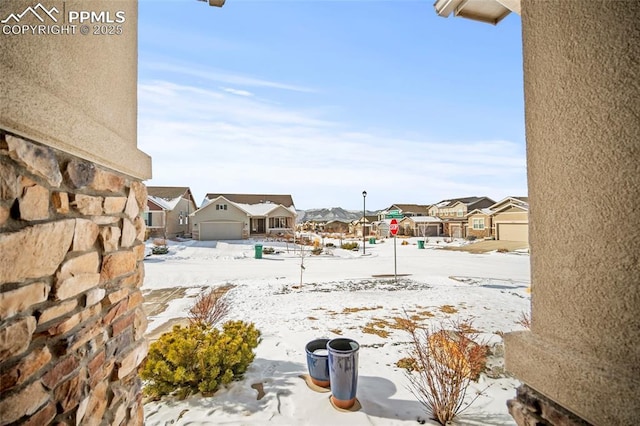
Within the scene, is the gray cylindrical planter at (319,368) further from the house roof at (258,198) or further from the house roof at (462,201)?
the house roof at (462,201)

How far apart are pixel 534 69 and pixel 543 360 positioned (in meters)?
1.65

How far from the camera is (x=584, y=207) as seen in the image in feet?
5.03

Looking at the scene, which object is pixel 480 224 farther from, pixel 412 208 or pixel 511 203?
pixel 412 208

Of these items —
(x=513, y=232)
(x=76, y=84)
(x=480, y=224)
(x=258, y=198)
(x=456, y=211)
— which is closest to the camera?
(x=76, y=84)

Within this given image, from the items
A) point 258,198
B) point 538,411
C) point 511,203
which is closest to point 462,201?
point 511,203

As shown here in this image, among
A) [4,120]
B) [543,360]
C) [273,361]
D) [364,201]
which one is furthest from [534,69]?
[364,201]

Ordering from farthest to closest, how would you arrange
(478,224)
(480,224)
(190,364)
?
1. (478,224)
2. (480,224)
3. (190,364)

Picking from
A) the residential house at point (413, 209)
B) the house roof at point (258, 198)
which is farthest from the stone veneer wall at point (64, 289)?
the residential house at point (413, 209)

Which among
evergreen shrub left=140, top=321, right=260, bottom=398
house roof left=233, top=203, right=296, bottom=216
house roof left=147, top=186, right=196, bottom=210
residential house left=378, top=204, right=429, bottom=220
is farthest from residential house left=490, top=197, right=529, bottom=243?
house roof left=147, top=186, right=196, bottom=210

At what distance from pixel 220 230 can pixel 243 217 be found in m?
2.78

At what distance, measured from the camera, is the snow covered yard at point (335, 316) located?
4227 mm

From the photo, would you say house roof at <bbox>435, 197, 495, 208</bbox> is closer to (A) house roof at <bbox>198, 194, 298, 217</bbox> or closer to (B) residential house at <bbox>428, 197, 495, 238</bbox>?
(B) residential house at <bbox>428, 197, 495, 238</bbox>

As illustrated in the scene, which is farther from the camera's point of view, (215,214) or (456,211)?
(456,211)

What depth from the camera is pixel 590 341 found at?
1.51 metres
